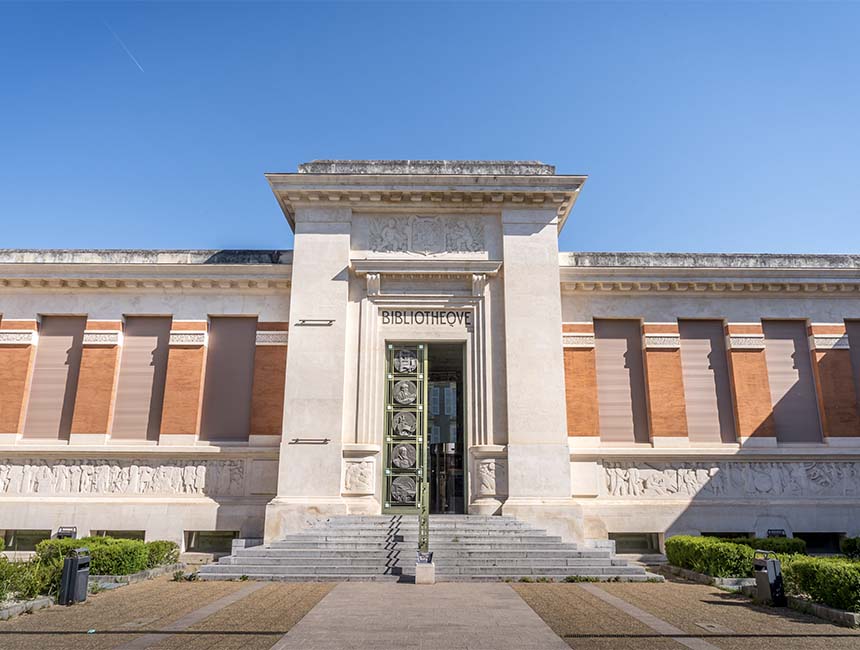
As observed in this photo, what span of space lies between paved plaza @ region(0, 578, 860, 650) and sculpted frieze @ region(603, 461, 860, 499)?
17.6 ft

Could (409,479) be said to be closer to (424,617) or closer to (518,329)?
(518,329)

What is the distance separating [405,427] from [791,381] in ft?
36.2

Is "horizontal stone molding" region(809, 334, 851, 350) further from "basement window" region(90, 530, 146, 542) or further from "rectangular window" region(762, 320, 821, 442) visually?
"basement window" region(90, 530, 146, 542)

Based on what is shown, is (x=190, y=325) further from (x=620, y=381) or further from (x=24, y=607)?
(x=620, y=381)

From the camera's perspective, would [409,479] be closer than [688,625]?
No

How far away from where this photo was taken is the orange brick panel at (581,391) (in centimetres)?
1658

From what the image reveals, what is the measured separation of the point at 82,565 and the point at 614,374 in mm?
13414

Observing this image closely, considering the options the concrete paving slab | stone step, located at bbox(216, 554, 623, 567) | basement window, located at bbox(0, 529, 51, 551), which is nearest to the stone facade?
basement window, located at bbox(0, 529, 51, 551)

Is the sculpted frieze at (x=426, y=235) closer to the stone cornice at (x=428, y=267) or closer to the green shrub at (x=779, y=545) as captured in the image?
the stone cornice at (x=428, y=267)

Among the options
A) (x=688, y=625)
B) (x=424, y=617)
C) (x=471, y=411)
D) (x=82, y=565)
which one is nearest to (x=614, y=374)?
(x=471, y=411)

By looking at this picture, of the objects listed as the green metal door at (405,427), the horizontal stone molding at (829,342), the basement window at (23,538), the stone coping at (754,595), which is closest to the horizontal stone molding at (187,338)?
the green metal door at (405,427)

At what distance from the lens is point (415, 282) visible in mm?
16547

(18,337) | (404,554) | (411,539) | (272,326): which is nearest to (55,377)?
(18,337)

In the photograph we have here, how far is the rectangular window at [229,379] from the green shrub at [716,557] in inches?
445
